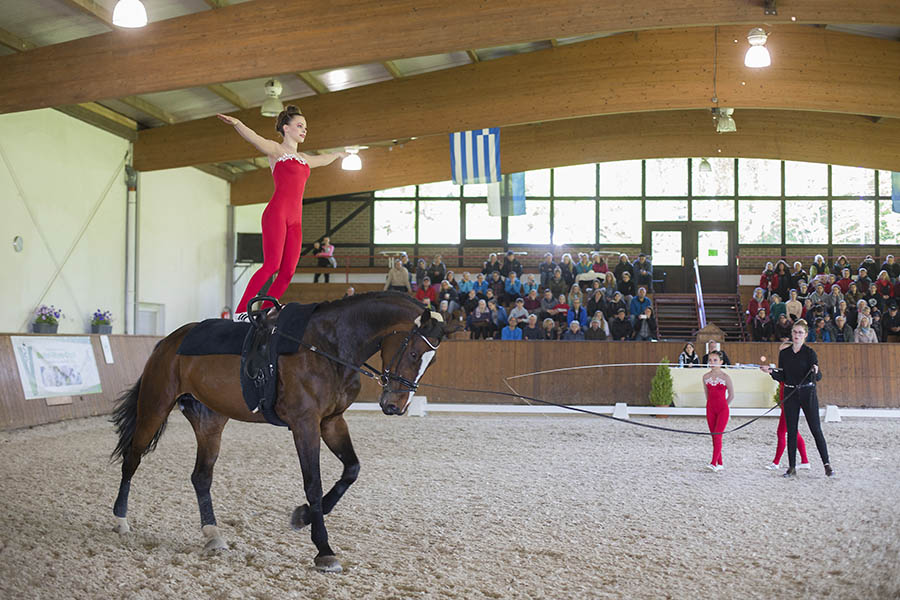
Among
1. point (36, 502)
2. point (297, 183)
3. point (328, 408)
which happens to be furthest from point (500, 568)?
point (36, 502)

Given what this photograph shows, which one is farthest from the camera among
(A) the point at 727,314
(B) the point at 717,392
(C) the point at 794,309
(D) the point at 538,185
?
(D) the point at 538,185

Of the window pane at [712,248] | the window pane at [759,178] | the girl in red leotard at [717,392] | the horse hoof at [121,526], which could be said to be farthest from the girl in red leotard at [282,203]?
the window pane at [759,178]

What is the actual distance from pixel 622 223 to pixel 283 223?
71.6 ft

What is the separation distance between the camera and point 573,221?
25688 millimetres

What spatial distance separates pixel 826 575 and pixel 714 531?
1171 mm

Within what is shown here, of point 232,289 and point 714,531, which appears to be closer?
point 714,531

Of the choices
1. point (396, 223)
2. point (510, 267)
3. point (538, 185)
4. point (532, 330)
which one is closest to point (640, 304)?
point (532, 330)

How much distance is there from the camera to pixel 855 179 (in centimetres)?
2492

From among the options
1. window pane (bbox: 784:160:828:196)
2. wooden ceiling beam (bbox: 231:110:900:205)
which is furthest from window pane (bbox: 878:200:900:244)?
wooden ceiling beam (bbox: 231:110:900:205)

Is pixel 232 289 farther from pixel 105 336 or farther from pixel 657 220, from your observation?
pixel 657 220

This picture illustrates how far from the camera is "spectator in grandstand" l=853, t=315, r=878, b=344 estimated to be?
1636 cm

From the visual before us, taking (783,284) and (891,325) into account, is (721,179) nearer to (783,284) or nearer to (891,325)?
(783,284)

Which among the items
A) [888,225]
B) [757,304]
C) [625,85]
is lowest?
[757,304]

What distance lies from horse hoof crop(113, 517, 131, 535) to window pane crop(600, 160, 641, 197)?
72.5 feet
